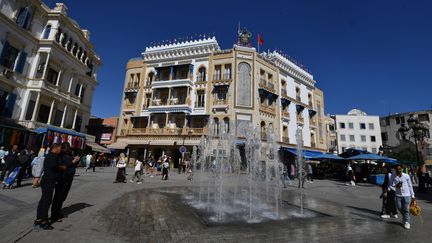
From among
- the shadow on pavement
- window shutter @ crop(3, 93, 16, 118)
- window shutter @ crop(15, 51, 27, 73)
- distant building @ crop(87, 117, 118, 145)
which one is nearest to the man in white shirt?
the shadow on pavement

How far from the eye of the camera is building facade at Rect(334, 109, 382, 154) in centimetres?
4869

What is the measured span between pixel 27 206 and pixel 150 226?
3845 mm

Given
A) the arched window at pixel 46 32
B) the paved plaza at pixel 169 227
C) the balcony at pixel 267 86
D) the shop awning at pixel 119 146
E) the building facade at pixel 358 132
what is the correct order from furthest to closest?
1. the building facade at pixel 358 132
2. the shop awning at pixel 119 146
3. the balcony at pixel 267 86
4. the arched window at pixel 46 32
5. the paved plaza at pixel 169 227

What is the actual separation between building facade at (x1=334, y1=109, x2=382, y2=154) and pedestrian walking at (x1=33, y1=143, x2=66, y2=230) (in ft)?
181

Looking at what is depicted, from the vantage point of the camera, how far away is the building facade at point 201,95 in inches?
1062

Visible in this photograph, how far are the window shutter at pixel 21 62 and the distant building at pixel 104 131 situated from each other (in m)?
13.3

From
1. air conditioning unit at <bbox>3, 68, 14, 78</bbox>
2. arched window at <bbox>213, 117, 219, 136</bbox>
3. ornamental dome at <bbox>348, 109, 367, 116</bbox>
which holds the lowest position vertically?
arched window at <bbox>213, 117, 219, 136</bbox>

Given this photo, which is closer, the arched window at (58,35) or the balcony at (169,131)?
the arched window at (58,35)

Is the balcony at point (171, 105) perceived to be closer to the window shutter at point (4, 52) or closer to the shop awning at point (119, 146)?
the shop awning at point (119, 146)

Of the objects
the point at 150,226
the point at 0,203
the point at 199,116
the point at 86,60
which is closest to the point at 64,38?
the point at 86,60

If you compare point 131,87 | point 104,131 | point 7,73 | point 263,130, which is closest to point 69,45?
point 7,73

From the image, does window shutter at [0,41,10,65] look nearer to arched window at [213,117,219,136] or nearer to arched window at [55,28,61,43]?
arched window at [55,28,61,43]

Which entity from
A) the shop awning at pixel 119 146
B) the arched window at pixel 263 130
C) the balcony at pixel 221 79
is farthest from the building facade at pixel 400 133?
the shop awning at pixel 119 146

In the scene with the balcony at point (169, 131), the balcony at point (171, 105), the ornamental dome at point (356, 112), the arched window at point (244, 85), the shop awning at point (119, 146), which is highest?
the ornamental dome at point (356, 112)
